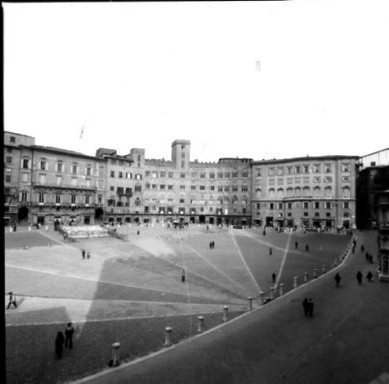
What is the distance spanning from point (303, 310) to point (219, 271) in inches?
434

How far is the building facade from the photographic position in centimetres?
5941

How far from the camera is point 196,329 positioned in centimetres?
1455

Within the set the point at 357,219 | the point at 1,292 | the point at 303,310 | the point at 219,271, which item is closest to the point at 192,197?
the point at 357,219

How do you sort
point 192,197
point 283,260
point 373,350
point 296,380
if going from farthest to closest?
point 192,197 < point 283,260 < point 373,350 < point 296,380

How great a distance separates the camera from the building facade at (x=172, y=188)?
59406mm

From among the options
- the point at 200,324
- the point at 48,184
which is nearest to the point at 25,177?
the point at 48,184

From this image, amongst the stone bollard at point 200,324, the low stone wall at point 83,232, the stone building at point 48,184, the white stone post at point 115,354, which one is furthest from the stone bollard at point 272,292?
the stone building at point 48,184

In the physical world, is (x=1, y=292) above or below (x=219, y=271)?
above

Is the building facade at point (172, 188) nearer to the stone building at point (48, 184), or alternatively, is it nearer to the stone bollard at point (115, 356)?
the stone building at point (48, 184)

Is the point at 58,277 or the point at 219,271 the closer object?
the point at 58,277

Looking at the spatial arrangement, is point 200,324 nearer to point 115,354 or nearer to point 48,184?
point 115,354

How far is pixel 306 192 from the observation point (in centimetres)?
7231

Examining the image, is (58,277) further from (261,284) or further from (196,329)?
(261,284)

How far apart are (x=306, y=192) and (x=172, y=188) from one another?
114 feet
